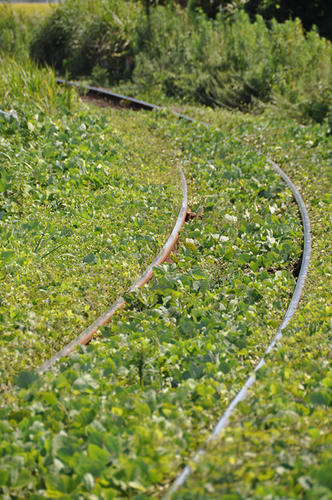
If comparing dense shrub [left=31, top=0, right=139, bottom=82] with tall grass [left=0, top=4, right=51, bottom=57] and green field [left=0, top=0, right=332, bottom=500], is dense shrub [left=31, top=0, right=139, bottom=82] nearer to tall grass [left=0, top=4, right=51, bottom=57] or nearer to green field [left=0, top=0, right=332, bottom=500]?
tall grass [left=0, top=4, right=51, bottom=57]

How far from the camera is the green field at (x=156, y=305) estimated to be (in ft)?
8.98

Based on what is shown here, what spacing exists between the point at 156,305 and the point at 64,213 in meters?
1.99

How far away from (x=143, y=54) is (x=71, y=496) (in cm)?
1395

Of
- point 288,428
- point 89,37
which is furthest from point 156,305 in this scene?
point 89,37

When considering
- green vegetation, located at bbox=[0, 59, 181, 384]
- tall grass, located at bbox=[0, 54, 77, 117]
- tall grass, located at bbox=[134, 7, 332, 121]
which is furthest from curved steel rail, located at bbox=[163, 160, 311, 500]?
tall grass, located at bbox=[134, 7, 332, 121]

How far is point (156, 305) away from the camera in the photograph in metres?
4.68

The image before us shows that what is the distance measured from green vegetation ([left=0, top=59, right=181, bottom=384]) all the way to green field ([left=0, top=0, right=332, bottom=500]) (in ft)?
0.07

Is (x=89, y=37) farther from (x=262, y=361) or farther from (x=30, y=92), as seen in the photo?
(x=262, y=361)

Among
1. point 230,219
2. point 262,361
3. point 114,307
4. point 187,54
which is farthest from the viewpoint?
point 187,54

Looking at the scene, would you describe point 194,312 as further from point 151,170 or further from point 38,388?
point 151,170

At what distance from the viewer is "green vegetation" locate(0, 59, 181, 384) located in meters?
4.35

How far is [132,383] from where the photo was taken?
3.70 m

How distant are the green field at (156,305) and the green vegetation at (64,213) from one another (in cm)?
2

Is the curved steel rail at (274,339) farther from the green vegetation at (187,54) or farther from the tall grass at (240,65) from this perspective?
the green vegetation at (187,54)
